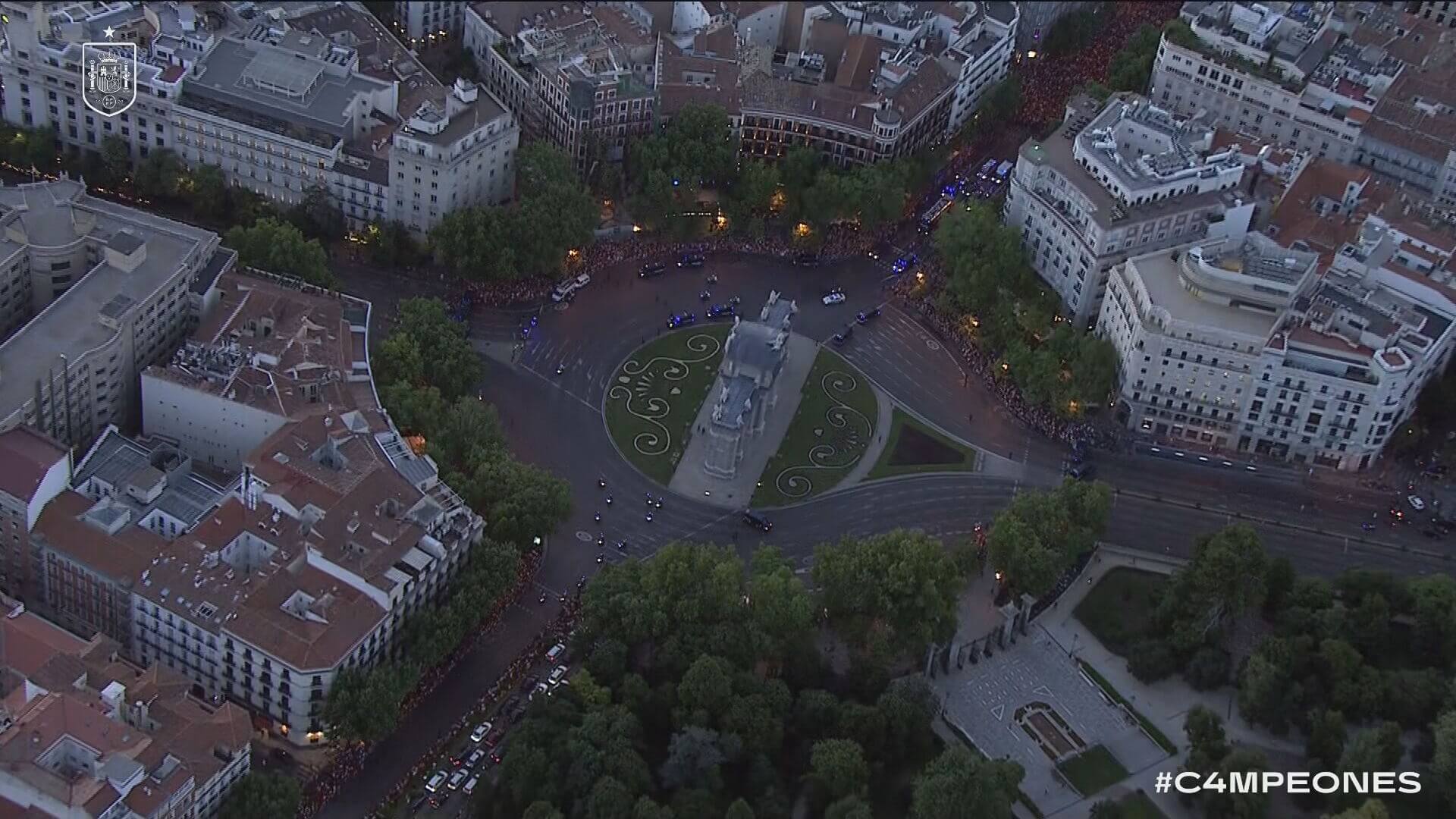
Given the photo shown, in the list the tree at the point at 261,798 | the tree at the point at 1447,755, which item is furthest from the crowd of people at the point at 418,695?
the tree at the point at 1447,755

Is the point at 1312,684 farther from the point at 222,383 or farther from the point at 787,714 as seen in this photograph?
the point at 222,383

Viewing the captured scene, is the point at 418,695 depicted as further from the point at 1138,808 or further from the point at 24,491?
the point at 1138,808

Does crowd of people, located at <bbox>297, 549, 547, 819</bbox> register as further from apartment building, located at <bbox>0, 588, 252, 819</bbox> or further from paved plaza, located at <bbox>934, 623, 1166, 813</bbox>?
paved plaza, located at <bbox>934, 623, 1166, 813</bbox>

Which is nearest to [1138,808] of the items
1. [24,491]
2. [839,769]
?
[839,769]

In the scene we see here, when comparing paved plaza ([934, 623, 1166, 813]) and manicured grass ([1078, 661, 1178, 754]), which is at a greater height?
manicured grass ([1078, 661, 1178, 754])

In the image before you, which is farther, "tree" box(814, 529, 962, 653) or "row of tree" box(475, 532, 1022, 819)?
"tree" box(814, 529, 962, 653)

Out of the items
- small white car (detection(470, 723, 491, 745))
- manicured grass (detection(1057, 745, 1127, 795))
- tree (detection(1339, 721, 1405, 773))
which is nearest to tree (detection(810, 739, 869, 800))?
manicured grass (detection(1057, 745, 1127, 795))

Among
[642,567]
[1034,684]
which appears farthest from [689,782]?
[1034,684]

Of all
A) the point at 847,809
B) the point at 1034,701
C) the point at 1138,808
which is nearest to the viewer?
the point at 847,809
